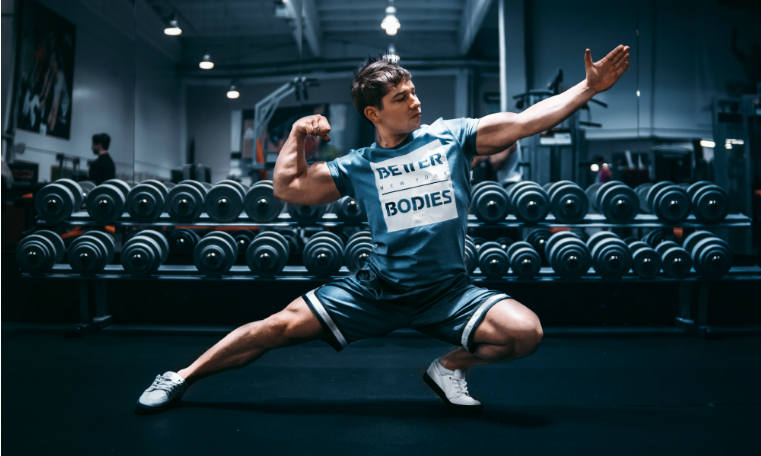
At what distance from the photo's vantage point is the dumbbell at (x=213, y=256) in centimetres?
311

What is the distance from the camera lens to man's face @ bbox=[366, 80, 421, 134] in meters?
1.63

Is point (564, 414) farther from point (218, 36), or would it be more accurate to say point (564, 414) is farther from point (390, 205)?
point (218, 36)

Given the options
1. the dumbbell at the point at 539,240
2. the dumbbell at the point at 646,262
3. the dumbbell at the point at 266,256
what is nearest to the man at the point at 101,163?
the dumbbell at the point at 266,256

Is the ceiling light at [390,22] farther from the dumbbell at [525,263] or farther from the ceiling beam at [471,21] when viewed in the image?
the dumbbell at [525,263]

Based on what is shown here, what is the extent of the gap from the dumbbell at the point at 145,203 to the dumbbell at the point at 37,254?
0.56 metres

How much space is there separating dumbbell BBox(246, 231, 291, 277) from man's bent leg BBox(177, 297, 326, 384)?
4.48 ft

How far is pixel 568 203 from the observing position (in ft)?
10.4

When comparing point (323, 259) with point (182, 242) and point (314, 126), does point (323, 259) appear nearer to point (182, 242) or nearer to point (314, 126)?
point (182, 242)

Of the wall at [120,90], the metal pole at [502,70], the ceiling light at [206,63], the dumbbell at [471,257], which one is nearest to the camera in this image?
the dumbbell at [471,257]

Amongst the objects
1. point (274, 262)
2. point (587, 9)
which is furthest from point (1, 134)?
point (587, 9)

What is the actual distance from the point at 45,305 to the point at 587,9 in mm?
5797

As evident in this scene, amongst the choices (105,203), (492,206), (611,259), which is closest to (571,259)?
(611,259)

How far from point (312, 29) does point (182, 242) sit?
2882mm

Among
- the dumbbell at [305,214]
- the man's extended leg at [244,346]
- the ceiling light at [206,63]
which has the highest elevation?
the ceiling light at [206,63]
